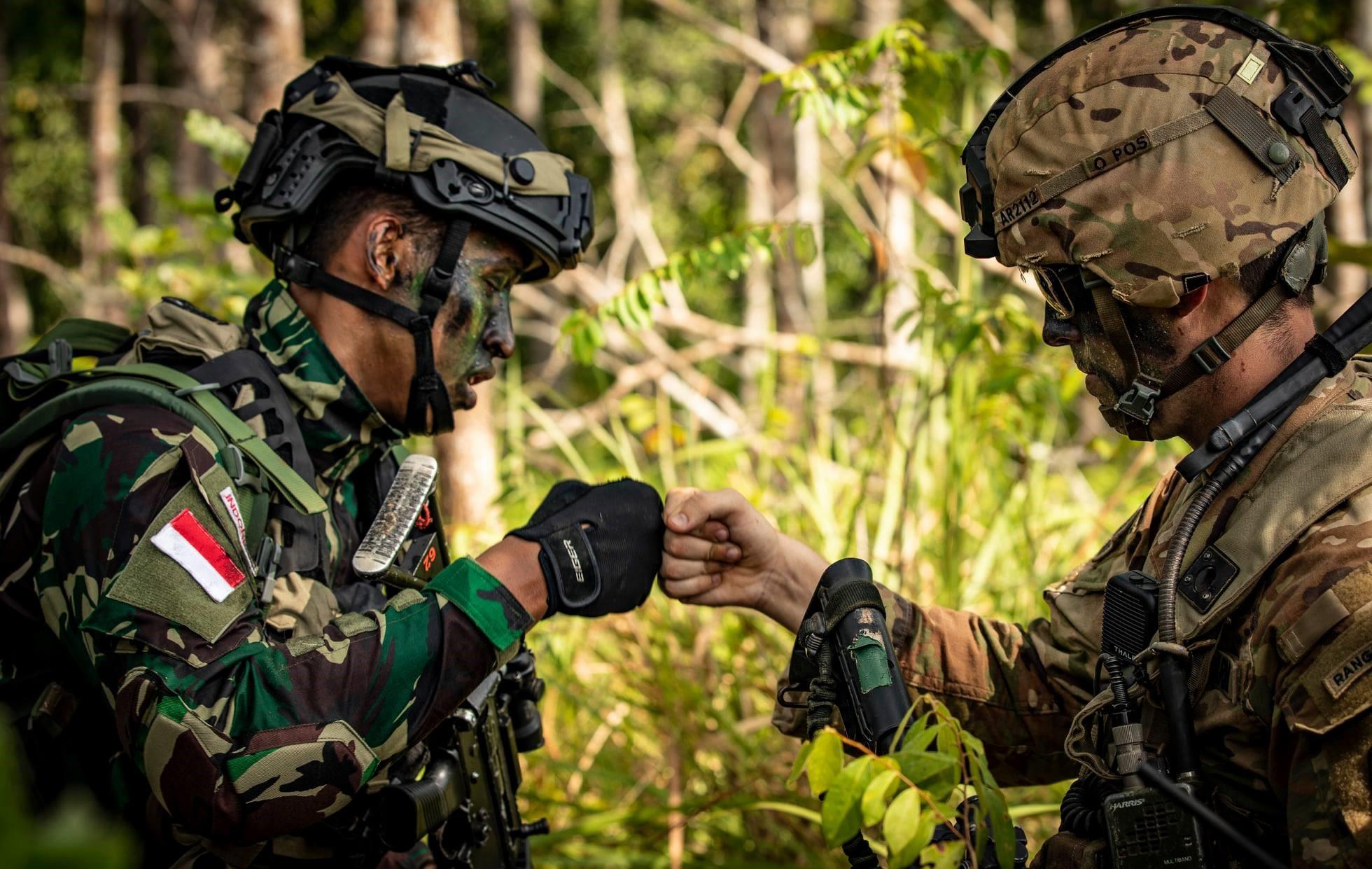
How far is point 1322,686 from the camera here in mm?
1570

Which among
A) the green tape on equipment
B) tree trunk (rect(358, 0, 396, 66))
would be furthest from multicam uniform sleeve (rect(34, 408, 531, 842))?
tree trunk (rect(358, 0, 396, 66))

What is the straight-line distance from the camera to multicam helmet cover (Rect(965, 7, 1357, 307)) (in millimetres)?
1902

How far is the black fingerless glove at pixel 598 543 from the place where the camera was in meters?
2.33

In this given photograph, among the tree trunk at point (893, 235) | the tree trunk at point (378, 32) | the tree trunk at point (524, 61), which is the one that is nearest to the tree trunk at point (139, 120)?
the tree trunk at point (524, 61)

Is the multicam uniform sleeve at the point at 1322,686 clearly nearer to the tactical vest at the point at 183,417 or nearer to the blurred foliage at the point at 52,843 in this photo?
the blurred foliage at the point at 52,843

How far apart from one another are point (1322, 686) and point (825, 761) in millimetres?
708

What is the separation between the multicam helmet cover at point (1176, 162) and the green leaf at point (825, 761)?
98 cm

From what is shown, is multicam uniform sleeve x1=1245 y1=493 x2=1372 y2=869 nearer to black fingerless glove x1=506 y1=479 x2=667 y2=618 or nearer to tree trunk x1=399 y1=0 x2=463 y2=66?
black fingerless glove x1=506 y1=479 x2=667 y2=618

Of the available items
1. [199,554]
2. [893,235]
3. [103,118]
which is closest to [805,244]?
[199,554]

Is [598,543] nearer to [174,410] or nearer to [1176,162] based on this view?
[174,410]

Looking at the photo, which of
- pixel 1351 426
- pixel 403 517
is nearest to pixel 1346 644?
pixel 1351 426

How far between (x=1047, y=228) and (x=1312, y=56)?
52cm

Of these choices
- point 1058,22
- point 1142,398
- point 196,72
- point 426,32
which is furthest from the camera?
point 1058,22

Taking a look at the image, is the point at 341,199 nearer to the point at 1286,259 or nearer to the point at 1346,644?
the point at 1286,259
